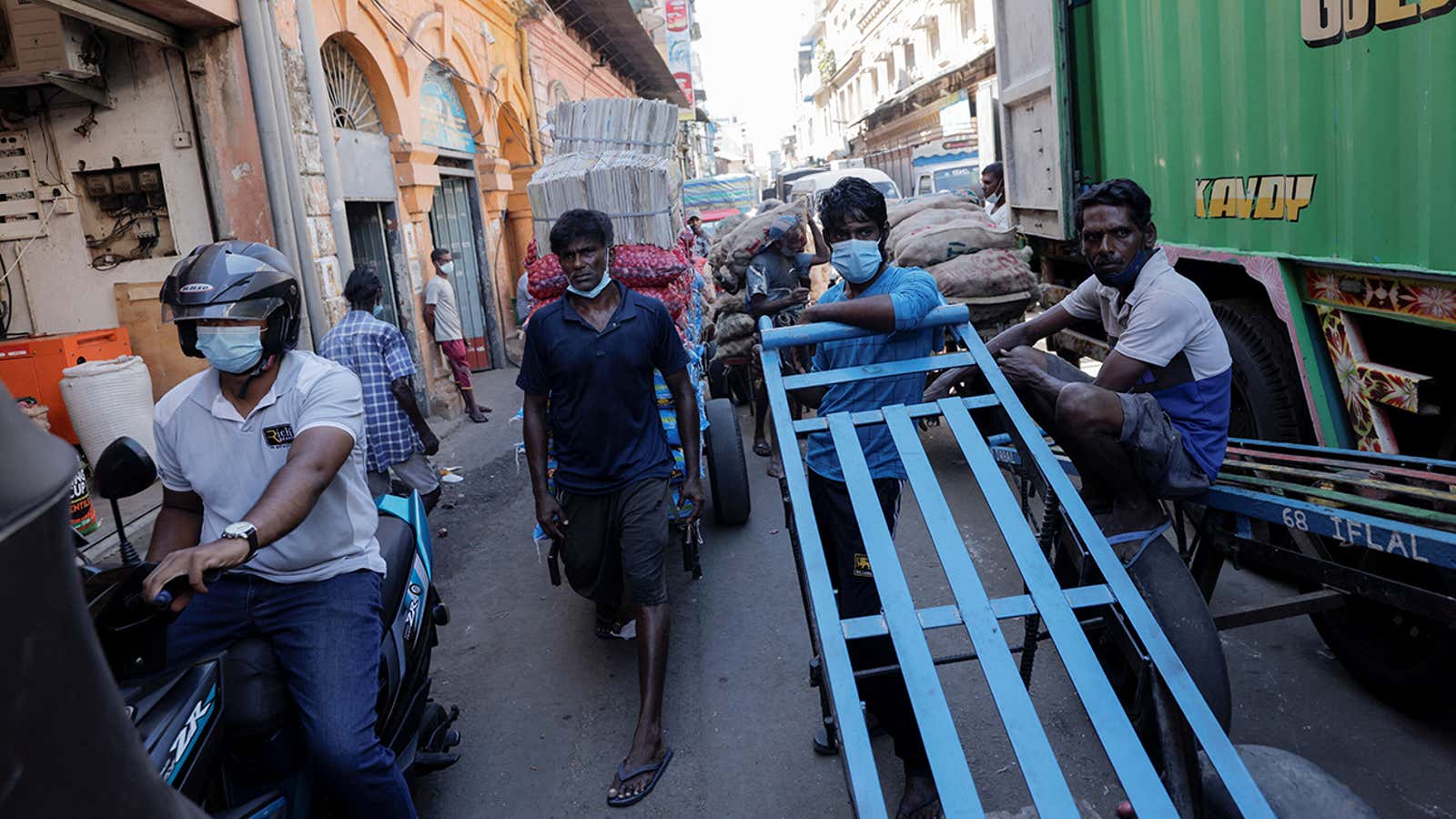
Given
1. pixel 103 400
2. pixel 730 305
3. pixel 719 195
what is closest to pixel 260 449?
pixel 103 400

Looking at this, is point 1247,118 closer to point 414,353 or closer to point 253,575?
point 253,575

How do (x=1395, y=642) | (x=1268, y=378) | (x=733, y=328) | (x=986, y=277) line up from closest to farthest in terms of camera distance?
(x=1395, y=642) < (x=1268, y=378) < (x=986, y=277) < (x=733, y=328)

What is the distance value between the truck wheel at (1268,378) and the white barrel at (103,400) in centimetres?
621

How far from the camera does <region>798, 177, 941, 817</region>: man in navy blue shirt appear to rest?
9.26ft

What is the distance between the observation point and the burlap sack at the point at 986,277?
250 inches

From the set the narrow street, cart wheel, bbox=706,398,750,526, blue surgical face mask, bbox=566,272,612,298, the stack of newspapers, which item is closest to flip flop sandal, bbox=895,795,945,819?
the narrow street

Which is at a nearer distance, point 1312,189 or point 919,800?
point 919,800

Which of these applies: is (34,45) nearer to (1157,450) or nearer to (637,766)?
(637,766)

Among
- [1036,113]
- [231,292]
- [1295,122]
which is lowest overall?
[231,292]

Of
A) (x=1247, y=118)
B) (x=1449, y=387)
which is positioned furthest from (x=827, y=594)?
(x=1247, y=118)

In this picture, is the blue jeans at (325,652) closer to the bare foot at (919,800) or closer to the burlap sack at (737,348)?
the bare foot at (919,800)

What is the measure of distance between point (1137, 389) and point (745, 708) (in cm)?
189

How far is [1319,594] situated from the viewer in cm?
293

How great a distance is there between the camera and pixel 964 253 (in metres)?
7.00
